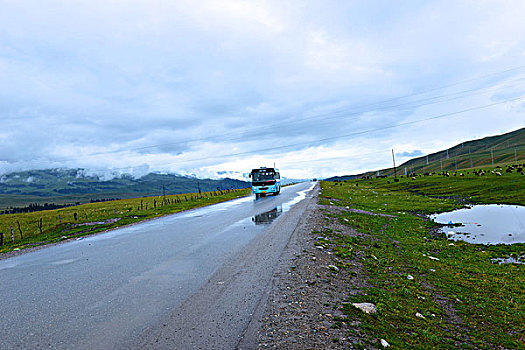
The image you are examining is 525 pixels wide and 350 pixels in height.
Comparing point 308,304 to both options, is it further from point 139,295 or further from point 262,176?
point 262,176

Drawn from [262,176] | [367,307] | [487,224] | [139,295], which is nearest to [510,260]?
[487,224]

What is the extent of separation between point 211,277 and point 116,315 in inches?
111

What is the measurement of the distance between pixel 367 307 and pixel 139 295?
18.3ft

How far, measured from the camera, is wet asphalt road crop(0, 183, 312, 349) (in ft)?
17.5

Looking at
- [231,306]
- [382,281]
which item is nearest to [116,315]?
[231,306]

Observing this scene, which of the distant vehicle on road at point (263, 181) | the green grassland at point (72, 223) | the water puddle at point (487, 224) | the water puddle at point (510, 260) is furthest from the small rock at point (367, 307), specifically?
the distant vehicle on road at point (263, 181)

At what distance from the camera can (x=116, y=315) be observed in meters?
6.28

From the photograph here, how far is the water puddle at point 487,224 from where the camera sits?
18156 millimetres

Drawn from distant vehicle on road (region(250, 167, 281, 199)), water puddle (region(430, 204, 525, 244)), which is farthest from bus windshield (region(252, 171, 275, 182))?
water puddle (region(430, 204, 525, 244))

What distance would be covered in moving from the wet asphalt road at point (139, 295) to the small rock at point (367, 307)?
2.20 m

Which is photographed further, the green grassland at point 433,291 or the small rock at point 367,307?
the small rock at point 367,307

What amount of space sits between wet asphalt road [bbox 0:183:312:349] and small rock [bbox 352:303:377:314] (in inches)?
86.6

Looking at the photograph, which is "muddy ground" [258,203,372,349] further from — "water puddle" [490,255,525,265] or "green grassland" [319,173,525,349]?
"water puddle" [490,255,525,265]

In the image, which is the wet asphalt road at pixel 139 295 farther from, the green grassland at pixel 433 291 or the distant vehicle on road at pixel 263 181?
the distant vehicle on road at pixel 263 181
